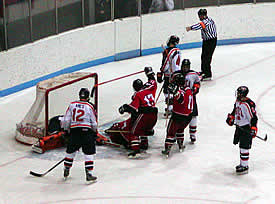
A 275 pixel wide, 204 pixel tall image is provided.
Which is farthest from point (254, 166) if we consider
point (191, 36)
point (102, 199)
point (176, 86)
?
point (191, 36)

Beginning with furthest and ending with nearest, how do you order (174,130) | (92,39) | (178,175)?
1. (92,39)
2. (174,130)
3. (178,175)

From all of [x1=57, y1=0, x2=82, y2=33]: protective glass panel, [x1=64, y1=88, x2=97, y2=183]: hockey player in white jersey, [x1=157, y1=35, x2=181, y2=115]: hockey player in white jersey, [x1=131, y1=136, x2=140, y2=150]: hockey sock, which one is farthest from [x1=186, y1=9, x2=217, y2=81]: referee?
[x1=64, y1=88, x2=97, y2=183]: hockey player in white jersey

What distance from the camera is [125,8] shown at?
1273 centimetres

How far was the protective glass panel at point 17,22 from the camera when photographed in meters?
10.3

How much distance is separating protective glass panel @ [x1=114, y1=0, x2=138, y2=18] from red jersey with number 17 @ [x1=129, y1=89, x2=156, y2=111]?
5.14 meters

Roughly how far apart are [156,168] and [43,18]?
4.76 metres

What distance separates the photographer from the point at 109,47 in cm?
1256

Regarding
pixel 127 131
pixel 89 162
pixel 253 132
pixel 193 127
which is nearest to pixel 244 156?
pixel 253 132

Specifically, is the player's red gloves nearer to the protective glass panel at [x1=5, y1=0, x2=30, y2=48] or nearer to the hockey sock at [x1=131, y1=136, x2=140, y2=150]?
the hockey sock at [x1=131, y1=136, x2=140, y2=150]

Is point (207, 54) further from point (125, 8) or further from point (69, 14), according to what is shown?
point (69, 14)

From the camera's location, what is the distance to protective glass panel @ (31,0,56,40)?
10898 mm

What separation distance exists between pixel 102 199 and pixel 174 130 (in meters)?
1.61

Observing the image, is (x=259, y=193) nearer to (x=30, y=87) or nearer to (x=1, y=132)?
(x=1, y=132)

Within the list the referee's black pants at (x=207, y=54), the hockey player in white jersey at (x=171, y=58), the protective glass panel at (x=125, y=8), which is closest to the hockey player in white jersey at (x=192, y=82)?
the hockey player in white jersey at (x=171, y=58)
